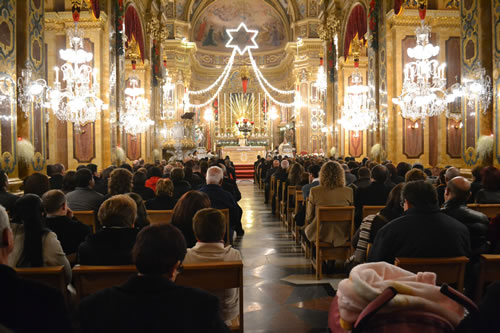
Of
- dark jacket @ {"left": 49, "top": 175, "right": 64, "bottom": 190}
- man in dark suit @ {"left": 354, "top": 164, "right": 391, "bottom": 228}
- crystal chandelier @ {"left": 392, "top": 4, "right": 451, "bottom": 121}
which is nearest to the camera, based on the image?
man in dark suit @ {"left": 354, "top": 164, "right": 391, "bottom": 228}

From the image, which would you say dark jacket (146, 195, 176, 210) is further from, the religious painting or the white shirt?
the religious painting

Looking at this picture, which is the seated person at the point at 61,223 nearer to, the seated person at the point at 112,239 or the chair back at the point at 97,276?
the seated person at the point at 112,239

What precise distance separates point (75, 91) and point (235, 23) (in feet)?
74.8

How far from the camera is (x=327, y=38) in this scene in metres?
20.0

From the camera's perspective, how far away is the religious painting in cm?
3069

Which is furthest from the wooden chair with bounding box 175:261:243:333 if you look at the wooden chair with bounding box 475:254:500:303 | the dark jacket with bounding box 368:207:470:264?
the wooden chair with bounding box 475:254:500:303

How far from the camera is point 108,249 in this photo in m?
2.83

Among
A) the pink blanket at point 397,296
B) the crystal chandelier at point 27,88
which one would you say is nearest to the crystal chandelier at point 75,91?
the crystal chandelier at point 27,88

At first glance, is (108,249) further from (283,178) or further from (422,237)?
(283,178)

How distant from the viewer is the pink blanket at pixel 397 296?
165cm

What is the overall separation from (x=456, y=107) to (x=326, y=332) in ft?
32.2

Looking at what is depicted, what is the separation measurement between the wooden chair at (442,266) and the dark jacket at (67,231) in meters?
2.42

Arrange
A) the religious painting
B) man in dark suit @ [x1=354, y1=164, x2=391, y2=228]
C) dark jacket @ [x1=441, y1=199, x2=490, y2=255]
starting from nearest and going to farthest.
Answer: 1. dark jacket @ [x1=441, y1=199, x2=490, y2=255]
2. man in dark suit @ [x1=354, y1=164, x2=391, y2=228]
3. the religious painting

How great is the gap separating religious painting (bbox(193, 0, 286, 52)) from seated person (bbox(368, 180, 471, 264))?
29418mm
